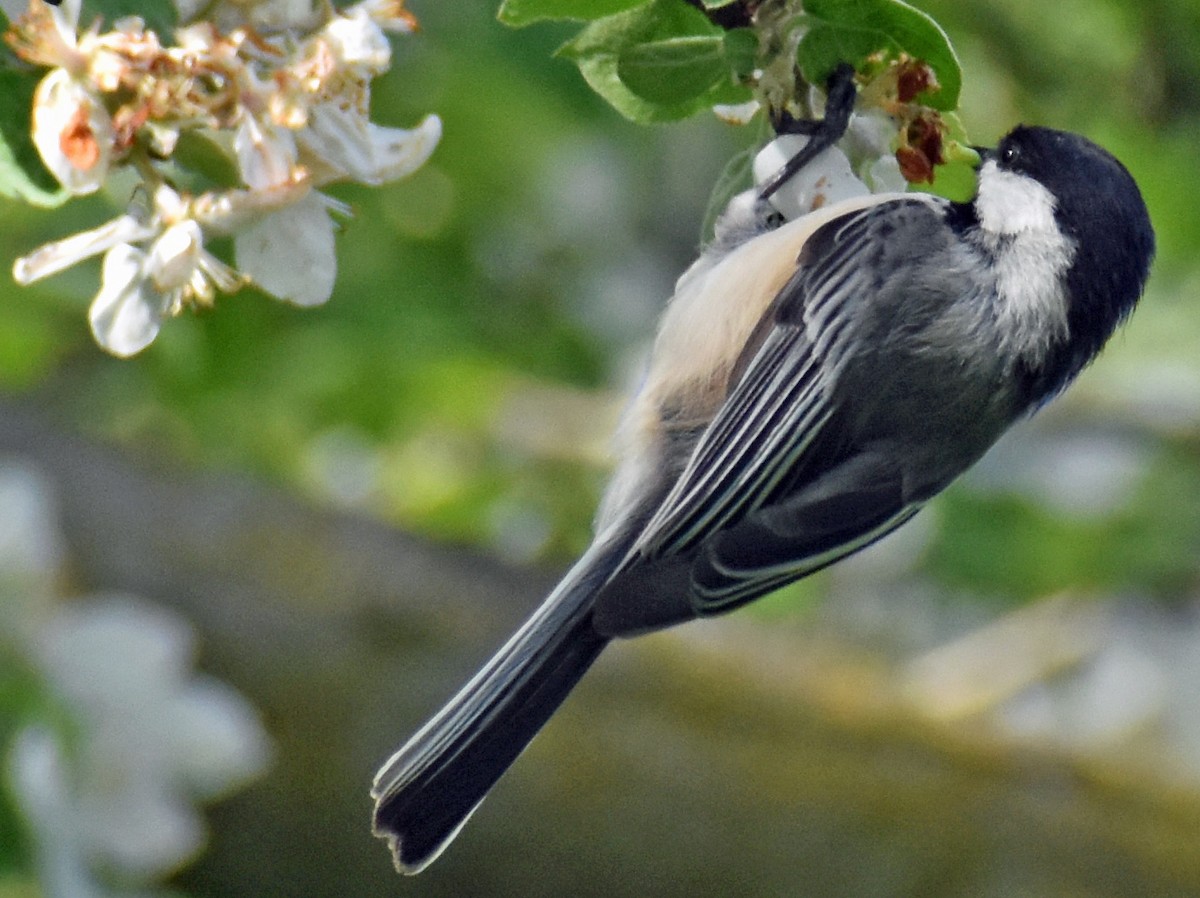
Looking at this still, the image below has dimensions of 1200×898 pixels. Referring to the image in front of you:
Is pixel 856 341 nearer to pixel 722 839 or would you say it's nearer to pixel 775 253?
pixel 775 253

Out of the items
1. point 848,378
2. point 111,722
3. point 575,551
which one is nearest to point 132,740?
point 111,722

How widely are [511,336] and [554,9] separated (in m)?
2.55

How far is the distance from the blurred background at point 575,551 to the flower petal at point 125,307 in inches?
78.4

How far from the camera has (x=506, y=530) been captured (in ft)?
12.4

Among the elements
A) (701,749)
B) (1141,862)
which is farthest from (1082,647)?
(701,749)

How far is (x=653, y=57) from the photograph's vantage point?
1389mm

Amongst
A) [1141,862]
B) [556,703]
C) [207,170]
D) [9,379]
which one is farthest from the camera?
[1141,862]

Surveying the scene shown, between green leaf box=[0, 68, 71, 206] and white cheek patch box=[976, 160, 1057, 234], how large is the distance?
3.45 feet

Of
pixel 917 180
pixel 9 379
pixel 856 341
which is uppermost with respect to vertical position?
pixel 917 180

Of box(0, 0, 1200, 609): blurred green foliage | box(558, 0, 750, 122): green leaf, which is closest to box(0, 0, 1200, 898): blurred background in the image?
box(0, 0, 1200, 609): blurred green foliage

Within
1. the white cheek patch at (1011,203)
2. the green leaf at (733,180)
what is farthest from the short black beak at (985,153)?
the green leaf at (733,180)

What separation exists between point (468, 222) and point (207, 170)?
2.31m

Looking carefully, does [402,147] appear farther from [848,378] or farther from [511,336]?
[511,336]

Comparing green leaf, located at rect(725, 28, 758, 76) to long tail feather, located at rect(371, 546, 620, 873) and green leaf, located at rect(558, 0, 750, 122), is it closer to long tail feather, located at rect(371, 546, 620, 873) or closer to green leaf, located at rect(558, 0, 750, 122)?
green leaf, located at rect(558, 0, 750, 122)
